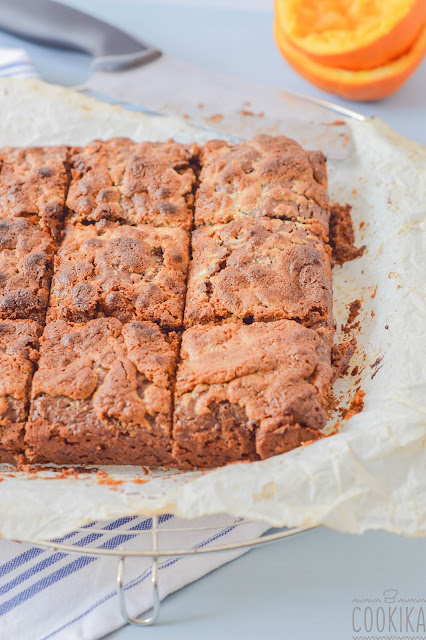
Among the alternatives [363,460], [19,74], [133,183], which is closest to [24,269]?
[133,183]

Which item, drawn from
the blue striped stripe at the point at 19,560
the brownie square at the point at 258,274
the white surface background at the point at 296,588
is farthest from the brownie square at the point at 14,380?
the white surface background at the point at 296,588

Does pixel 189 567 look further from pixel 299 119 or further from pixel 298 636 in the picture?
pixel 299 119

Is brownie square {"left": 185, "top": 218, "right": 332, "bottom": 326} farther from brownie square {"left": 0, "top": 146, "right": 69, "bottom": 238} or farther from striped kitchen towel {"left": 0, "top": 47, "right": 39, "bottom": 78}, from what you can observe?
striped kitchen towel {"left": 0, "top": 47, "right": 39, "bottom": 78}

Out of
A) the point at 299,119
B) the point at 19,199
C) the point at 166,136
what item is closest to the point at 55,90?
the point at 166,136

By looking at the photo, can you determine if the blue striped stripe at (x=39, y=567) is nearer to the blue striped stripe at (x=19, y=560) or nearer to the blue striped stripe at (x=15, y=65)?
the blue striped stripe at (x=19, y=560)

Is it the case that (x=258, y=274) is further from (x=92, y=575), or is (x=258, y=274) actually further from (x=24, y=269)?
(x=92, y=575)
